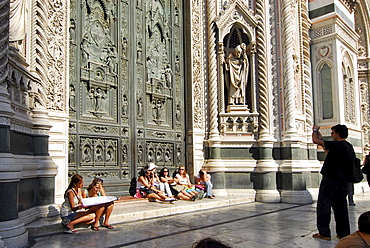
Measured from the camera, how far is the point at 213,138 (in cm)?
995

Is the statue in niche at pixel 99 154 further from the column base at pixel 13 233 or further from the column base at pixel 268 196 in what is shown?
the column base at pixel 268 196

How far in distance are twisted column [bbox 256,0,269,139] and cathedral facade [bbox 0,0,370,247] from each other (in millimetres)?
29

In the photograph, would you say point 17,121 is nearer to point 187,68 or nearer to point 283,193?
point 187,68

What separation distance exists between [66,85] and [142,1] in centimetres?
331

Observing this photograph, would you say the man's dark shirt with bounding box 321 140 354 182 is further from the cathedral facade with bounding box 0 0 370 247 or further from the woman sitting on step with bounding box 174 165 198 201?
the cathedral facade with bounding box 0 0 370 247

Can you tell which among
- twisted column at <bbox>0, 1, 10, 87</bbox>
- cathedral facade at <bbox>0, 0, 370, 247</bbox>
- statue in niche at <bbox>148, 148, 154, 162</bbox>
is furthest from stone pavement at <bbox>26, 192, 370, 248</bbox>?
twisted column at <bbox>0, 1, 10, 87</bbox>

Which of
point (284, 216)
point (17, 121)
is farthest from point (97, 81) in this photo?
Answer: point (284, 216)

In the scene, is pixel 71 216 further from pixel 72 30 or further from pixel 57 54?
pixel 72 30

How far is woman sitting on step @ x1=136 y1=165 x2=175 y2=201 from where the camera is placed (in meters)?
8.05

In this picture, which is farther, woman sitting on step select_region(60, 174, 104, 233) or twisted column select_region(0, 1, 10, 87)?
woman sitting on step select_region(60, 174, 104, 233)

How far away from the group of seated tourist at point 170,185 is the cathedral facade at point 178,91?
0.39 m

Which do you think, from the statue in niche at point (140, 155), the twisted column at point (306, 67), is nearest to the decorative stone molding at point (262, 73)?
the twisted column at point (306, 67)

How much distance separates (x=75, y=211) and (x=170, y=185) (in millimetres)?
3374

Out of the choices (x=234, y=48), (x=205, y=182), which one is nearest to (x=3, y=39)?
(x=205, y=182)
